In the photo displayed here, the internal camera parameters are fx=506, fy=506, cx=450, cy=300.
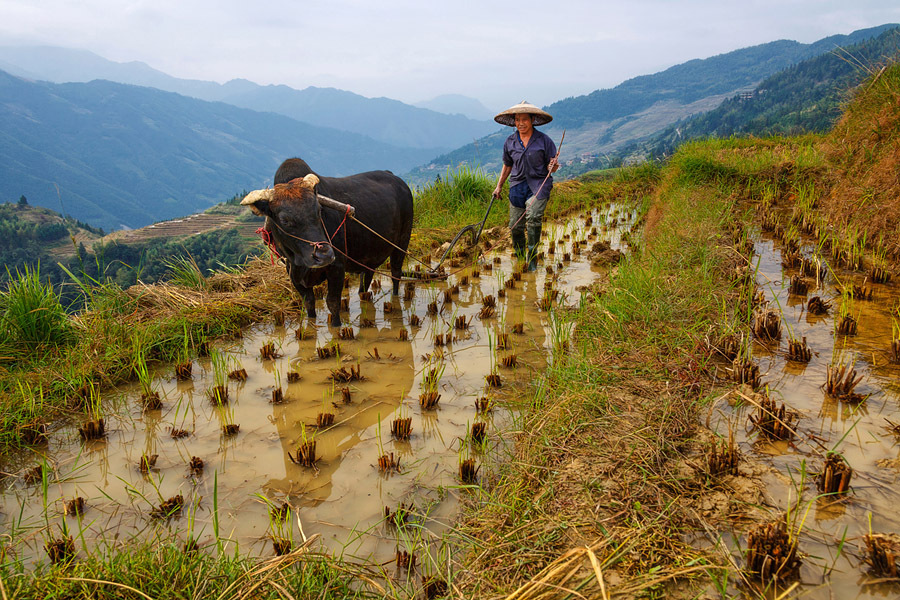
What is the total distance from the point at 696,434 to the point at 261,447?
2523mm

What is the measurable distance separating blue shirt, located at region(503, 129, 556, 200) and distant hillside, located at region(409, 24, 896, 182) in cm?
11755

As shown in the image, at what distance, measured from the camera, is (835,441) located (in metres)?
2.50

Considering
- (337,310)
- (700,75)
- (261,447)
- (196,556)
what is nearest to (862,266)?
(337,310)

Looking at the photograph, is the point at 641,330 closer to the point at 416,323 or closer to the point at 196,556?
the point at 416,323

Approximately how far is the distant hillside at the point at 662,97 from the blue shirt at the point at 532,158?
386 feet

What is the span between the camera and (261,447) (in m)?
3.14

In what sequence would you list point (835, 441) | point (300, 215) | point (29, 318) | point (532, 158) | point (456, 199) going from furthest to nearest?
point (456, 199) → point (532, 158) → point (300, 215) → point (29, 318) → point (835, 441)

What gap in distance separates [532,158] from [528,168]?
149mm

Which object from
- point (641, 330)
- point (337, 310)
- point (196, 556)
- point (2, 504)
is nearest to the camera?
point (196, 556)

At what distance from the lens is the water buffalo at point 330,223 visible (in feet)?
14.6

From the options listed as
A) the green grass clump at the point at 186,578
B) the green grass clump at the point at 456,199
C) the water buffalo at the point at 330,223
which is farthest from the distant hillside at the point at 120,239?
the green grass clump at the point at 186,578

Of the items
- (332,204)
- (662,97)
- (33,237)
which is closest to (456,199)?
(332,204)

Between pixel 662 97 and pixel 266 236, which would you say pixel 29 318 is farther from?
pixel 662 97

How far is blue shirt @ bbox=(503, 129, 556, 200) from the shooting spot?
268 inches
